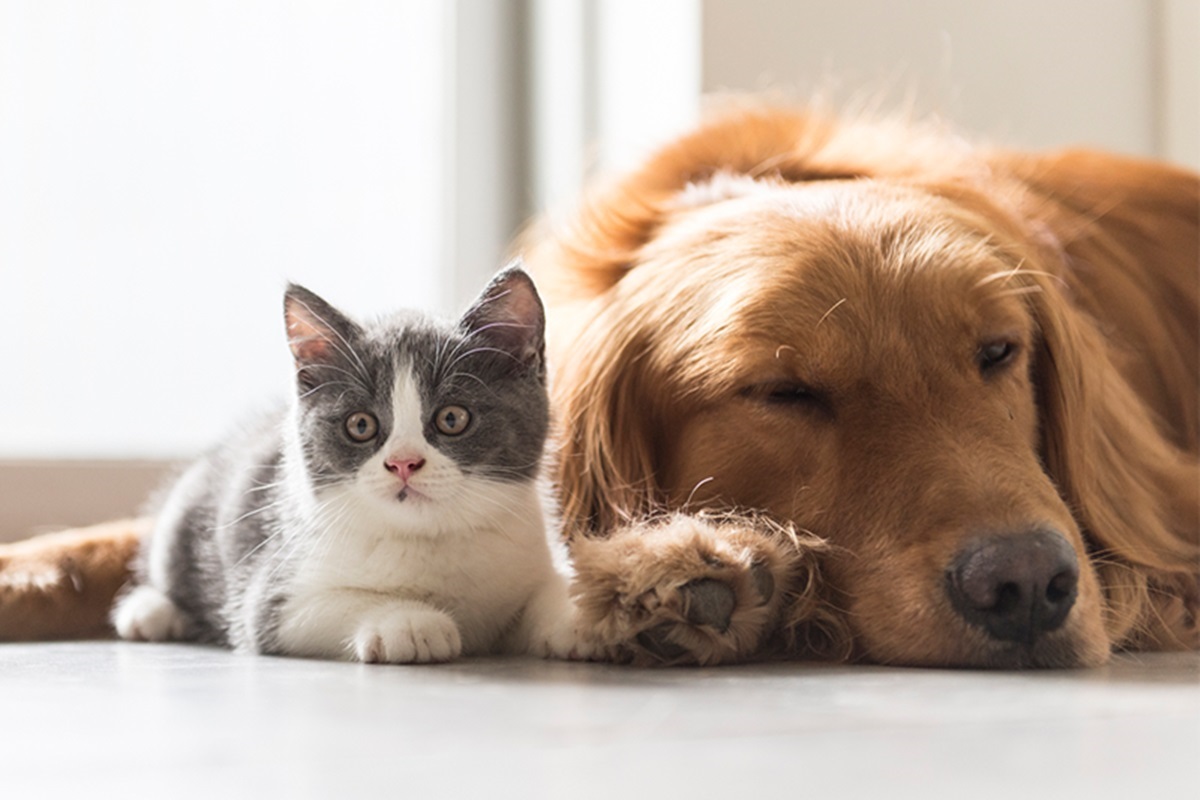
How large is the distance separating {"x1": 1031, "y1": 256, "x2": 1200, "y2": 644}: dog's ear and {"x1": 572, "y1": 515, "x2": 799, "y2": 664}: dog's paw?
1.69ft

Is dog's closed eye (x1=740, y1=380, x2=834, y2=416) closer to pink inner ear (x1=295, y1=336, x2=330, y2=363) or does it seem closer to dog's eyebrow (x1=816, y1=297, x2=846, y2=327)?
dog's eyebrow (x1=816, y1=297, x2=846, y2=327)

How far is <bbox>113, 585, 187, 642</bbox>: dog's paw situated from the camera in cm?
182

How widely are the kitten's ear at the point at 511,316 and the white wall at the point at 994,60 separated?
1197mm

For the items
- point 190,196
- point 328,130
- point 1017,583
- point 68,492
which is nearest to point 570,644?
point 1017,583

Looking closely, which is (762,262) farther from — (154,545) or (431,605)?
(154,545)

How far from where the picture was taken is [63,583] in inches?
76.1

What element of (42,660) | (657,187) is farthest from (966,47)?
(42,660)

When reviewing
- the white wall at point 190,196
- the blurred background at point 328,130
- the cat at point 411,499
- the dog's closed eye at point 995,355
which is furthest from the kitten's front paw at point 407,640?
the white wall at point 190,196

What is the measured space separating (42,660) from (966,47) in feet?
7.31

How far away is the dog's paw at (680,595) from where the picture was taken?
1.43 meters

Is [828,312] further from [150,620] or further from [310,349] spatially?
[150,620]

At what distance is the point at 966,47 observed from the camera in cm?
291

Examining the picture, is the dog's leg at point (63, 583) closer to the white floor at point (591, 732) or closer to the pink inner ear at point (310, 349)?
the white floor at point (591, 732)

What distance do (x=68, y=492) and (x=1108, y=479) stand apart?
6.41 ft
